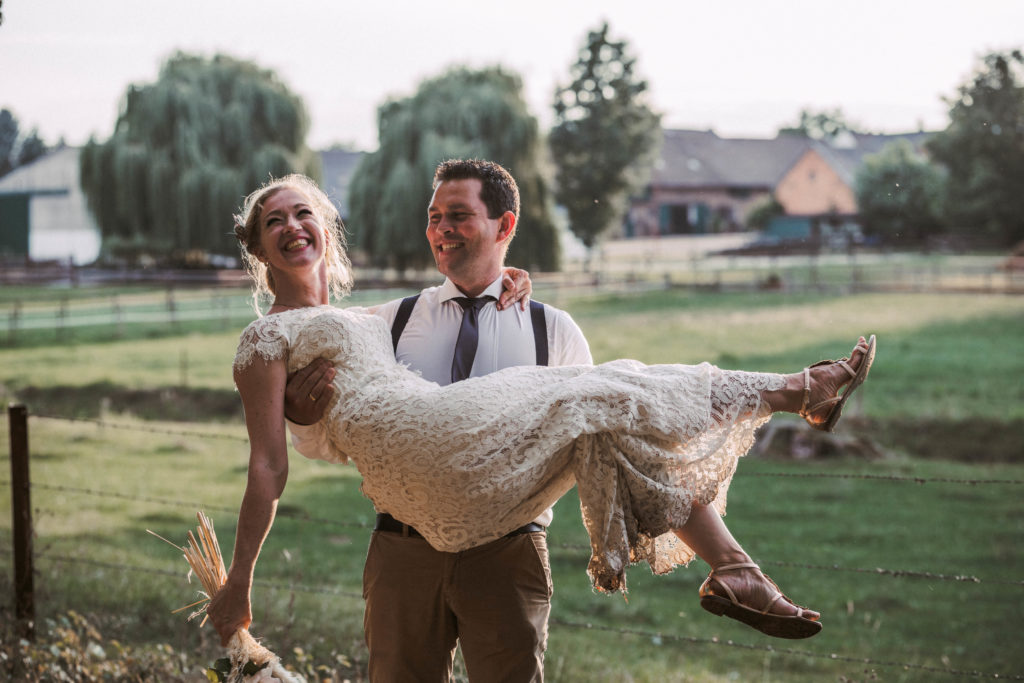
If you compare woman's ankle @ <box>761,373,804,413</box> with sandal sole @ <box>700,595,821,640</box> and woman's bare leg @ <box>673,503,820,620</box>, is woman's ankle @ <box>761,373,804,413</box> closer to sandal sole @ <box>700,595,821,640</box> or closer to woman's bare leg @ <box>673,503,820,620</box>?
woman's bare leg @ <box>673,503,820,620</box>

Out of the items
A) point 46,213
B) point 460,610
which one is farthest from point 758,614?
point 46,213

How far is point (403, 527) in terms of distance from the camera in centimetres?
277

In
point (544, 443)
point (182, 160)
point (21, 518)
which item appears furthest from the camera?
point (182, 160)

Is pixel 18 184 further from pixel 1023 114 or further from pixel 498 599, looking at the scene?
pixel 498 599

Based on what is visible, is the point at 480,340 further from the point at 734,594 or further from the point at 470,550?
the point at 734,594

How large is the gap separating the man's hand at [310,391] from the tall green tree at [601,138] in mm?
35985

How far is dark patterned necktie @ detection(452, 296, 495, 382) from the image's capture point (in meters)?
2.80

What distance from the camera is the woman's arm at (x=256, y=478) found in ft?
8.32

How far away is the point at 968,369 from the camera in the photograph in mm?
17250

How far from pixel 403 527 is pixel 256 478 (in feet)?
1.48

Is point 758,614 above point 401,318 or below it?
below

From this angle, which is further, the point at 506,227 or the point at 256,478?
the point at 506,227

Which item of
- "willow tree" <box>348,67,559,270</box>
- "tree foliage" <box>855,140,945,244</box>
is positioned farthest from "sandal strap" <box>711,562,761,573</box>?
"willow tree" <box>348,67,559,270</box>

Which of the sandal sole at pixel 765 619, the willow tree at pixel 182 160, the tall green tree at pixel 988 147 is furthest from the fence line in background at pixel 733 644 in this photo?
the willow tree at pixel 182 160
